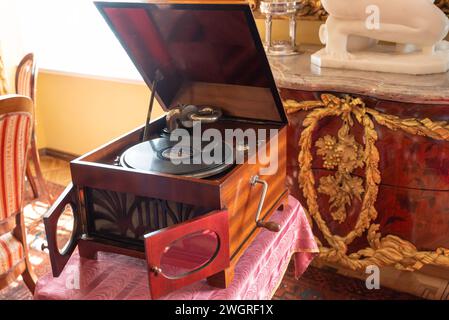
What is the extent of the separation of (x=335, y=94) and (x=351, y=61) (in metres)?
0.15

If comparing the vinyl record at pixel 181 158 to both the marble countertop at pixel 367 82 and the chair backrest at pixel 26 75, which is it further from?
the chair backrest at pixel 26 75

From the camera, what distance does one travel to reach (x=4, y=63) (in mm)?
2812

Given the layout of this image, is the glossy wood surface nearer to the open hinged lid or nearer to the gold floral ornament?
the gold floral ornament

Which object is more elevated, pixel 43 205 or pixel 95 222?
pixel 95 222

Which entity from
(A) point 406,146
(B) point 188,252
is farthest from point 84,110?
(B) point 188,252

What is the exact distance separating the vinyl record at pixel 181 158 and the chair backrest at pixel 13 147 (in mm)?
533

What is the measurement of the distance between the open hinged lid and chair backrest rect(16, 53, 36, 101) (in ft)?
4.30

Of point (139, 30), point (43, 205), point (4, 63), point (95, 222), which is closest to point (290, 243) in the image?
point (95, 222)

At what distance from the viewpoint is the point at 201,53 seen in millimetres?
1056

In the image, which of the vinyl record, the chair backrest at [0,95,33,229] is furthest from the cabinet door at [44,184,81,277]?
the chair backrest at [0,95,33,229]

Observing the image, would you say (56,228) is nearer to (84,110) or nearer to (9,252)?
(9,252)

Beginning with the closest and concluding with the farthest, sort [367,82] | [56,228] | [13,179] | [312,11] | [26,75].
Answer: [56,228]
[367,82]
[13,179]
[312,11]
[26,75]

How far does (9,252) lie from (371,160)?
1156 mm
